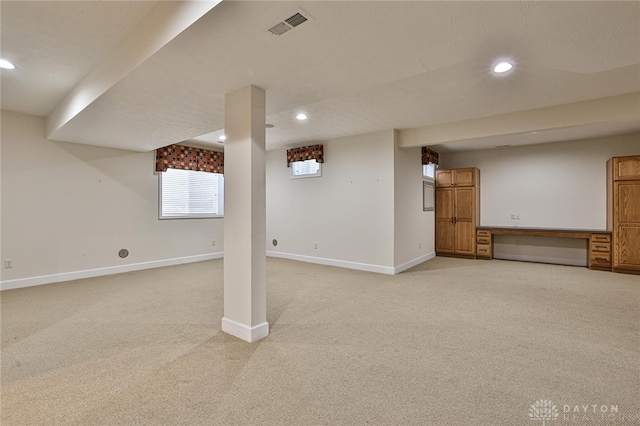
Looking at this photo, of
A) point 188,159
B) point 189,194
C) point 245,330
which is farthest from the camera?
point 189,194

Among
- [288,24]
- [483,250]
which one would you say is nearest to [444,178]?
[483,250]

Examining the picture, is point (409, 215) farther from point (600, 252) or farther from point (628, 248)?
point (628, 248)

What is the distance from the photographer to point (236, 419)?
1.62 metres

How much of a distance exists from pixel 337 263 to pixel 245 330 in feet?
10.7

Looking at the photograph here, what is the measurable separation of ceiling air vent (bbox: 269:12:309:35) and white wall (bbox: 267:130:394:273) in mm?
3507

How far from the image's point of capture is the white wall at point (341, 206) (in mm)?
5113

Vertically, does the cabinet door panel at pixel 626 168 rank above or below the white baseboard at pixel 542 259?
above

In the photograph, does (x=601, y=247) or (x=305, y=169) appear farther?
(x=305, y=169)

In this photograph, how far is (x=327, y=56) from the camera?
2.04m

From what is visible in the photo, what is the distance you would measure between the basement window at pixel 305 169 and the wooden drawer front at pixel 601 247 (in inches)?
202

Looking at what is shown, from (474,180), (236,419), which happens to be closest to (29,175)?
(236,419)

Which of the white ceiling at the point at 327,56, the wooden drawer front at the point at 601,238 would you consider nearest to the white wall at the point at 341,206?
the white ceiling at the point at 327,56

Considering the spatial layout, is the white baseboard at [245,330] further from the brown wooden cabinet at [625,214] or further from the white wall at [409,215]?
the brown wooden cabinet at [625,214]

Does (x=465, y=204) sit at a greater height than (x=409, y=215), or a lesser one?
greater
